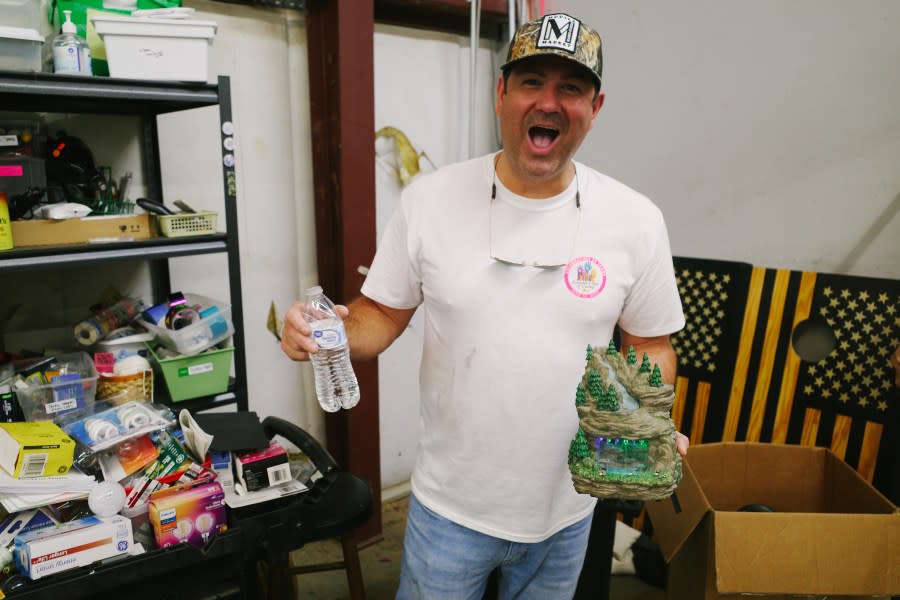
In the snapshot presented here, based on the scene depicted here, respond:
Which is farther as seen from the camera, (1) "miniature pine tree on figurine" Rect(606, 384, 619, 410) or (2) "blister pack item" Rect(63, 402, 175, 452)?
(2) "blister pack item" Rect(63, 402, 175, 452)

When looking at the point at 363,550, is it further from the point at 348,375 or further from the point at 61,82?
the point at 61,82

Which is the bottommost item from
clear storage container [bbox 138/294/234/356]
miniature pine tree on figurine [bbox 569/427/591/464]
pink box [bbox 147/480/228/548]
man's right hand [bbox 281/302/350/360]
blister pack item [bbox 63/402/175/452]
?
pink box [bbox 147/480/228/548]

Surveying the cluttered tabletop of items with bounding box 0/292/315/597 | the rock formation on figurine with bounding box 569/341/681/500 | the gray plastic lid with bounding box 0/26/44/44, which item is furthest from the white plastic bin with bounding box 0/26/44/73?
the rock formation on figurine with bounding box 569/341/681/500

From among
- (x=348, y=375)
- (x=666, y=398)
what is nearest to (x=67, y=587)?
(x=348, y=375)

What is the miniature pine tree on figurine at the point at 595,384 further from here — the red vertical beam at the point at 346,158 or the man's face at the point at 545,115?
the red vertical beam at the point at 346,158

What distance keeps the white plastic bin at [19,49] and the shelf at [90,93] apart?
29mm

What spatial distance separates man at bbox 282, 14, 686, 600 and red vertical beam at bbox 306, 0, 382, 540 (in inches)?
38.9

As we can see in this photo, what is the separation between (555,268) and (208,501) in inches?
35.4

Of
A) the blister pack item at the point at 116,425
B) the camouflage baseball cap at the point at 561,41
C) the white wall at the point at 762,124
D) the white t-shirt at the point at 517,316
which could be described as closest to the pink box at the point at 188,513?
the blister pack item at the point at 116,425

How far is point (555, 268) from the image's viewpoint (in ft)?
3.94

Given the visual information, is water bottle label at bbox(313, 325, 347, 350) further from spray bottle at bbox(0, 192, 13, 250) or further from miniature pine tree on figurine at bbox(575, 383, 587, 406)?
spray bottle at bbox(0, 192, 13, 250)

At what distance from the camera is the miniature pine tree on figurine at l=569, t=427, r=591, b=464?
1.12 metres

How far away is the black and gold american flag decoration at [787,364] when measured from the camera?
6.14 feet

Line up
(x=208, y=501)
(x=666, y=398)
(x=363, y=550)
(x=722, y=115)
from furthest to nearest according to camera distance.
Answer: (x=363, y=550) → (x=722, y=115) → (x=208, y=501) → (x=666, y=398)
